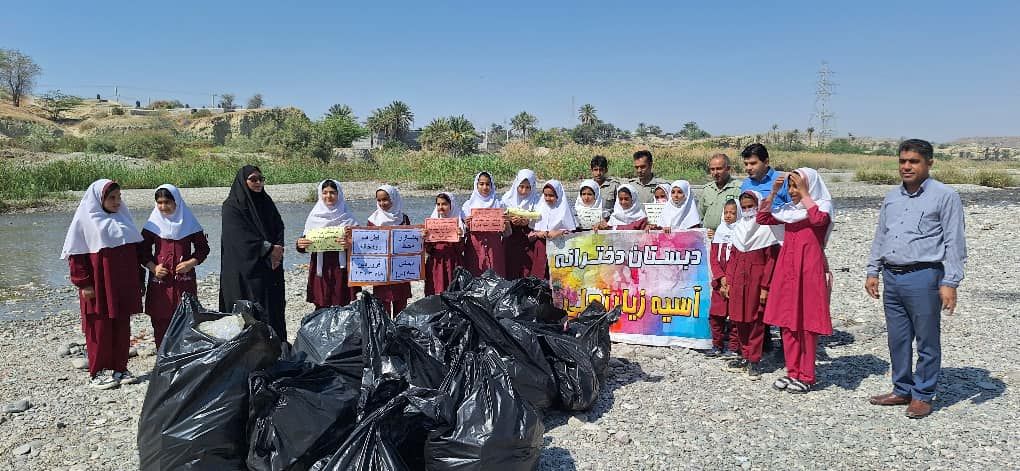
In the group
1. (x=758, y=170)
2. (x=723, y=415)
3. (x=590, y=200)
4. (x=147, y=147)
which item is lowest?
(x=723, y=415)

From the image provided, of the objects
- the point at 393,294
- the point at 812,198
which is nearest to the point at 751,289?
the point at 812,198

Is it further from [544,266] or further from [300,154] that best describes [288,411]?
[300,154]

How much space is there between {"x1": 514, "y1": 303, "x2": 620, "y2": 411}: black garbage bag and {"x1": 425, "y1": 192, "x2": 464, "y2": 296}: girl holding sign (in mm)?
1596

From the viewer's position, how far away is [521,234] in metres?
6.35

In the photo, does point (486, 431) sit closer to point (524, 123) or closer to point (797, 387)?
point (797, 387)

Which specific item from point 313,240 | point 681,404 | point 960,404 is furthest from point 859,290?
point 313,240

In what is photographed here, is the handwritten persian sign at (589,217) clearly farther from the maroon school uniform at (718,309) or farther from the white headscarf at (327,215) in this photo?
the white headscarf at (327,215)

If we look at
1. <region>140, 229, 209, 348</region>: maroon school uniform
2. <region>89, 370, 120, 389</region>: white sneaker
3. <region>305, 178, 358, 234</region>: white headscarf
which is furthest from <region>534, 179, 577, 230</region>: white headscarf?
<region>89, 370, 120, 389</region>: white sneaker

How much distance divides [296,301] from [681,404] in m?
5.48

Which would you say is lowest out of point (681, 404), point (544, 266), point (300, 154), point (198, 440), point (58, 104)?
point (681, 404)

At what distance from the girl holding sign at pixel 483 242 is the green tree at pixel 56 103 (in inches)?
2475

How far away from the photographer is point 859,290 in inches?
314

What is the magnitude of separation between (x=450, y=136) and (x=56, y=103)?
1635 inches

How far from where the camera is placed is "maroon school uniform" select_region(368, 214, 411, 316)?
5.61 m
